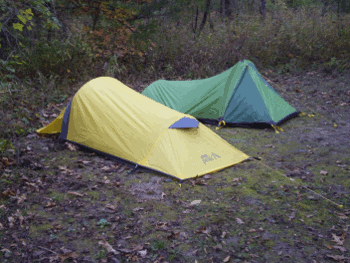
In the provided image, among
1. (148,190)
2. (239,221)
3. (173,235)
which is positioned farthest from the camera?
(148,190)

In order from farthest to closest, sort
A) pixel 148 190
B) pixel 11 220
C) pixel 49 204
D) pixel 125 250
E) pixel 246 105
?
pixel 246 105, pixel 148 190, pixel 49 204, pixel 11 220, pixel 125 250

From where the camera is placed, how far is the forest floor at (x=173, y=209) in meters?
3.14

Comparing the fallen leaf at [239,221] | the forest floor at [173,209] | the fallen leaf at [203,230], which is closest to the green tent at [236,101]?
the forest floor at [173,209]

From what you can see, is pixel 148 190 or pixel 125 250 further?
pixel 148 190

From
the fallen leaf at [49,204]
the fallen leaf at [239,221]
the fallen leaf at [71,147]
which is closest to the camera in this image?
the fallen leaf at [239,221]

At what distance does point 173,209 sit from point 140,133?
1.62 metres

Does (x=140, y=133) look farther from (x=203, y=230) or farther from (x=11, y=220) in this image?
(x=11, y=220)

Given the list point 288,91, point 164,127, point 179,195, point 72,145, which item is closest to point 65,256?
point 179,195

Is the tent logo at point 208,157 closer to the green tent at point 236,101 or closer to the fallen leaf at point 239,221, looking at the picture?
the fallen leaf at point 239,221

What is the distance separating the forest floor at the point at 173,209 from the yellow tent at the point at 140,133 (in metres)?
0.22

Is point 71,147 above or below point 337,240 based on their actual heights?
below

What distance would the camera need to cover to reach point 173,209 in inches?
157

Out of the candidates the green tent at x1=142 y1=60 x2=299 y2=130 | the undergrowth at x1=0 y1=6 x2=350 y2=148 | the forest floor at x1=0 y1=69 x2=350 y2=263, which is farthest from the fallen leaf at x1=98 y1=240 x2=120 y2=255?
the undergrowth at x1=0 y1=6 x2=350 y2=148

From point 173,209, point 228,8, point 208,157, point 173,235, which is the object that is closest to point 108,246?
point 173,235
